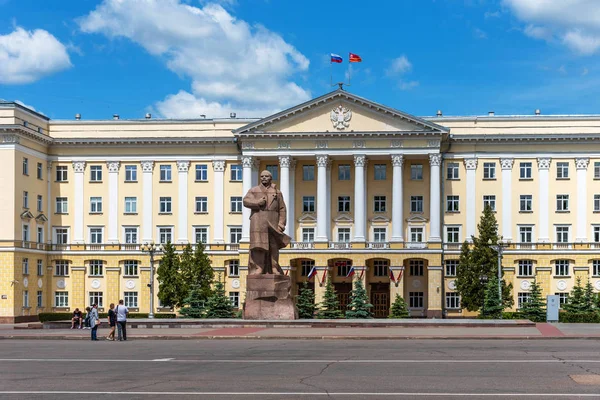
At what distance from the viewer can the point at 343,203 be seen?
313 feet

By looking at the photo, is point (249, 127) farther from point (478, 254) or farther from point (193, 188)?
point (478, 254)

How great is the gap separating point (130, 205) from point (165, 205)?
350 cm

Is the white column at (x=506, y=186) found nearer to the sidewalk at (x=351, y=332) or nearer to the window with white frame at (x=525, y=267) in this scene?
the window with white frame at (x=525, y=267)

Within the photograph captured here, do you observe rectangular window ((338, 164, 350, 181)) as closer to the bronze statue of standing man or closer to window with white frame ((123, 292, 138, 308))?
window with white frame ((123, 292, 138, 308))

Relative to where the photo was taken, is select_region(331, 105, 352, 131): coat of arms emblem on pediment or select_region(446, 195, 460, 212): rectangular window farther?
select_region(446, 195, 460, 212): rectangular window

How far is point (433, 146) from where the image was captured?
3568 inches

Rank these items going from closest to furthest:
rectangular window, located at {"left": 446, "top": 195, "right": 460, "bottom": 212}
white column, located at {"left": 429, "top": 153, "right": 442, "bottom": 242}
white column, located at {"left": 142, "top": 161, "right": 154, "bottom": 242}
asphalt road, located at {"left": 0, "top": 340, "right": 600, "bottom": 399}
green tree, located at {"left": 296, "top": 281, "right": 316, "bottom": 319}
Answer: asphalt road, located at {"left": 0, "top": 340, "right": 600, "bottom": 399}
green tree, located at {"left": 296, "top": 281, "right": 316, "bottom": 319}
white column, located at {"left": 429, "top": 153, "right": 442, "bottom": 242}
rectangular window, located at {"left": 446, "top": 195, "right": 460, "bottom": 212}
white column, located at {"left": 142, "top": 161, "right": 154, "bottom": 242}

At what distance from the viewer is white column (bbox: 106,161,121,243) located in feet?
315

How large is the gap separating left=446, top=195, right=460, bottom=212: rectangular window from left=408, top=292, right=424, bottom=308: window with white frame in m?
8.66

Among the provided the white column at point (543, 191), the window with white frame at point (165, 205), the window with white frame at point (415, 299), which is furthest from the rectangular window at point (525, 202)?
the window with white frame at point (165, 205)

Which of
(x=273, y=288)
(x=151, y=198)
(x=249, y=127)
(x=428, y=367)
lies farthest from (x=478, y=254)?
(x=428, y=367)

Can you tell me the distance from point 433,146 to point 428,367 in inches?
2557

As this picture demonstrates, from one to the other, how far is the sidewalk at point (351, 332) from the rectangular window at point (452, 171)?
45.2 metres

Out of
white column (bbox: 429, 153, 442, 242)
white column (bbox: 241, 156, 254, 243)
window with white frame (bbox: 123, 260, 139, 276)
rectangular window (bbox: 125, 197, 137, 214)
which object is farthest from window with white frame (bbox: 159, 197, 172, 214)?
white column (bbox: 429, 153, 442, 242)
